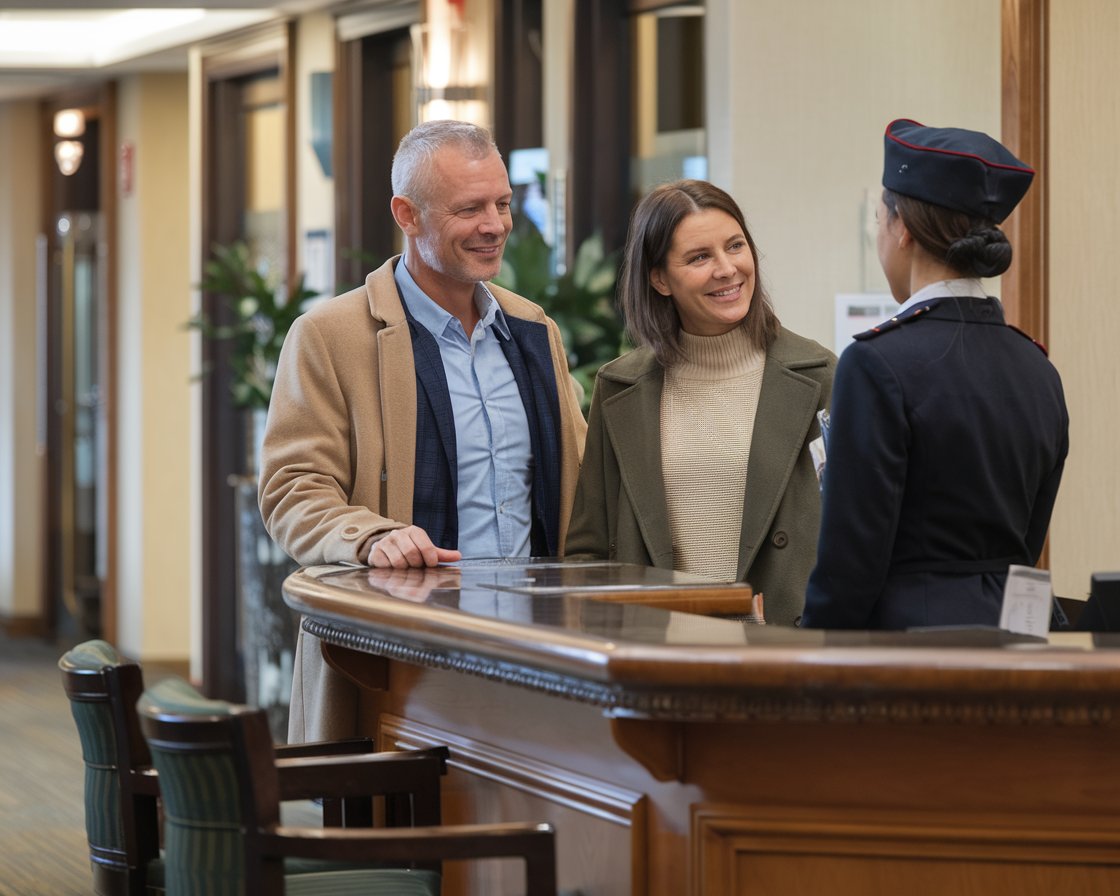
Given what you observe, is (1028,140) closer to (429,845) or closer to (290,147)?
(429,845)

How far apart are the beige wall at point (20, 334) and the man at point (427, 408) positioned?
7.89m

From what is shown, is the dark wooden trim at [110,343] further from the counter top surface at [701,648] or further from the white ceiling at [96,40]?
the counter top surface at [701,648]

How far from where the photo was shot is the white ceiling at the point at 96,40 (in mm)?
8156

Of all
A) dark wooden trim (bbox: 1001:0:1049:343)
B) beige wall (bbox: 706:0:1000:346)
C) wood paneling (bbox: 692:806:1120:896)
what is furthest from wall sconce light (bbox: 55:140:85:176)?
wood paneling (bbox: 692:806:1120:896)

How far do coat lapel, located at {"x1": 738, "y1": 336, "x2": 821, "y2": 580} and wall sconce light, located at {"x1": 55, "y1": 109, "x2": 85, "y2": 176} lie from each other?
26.0ft

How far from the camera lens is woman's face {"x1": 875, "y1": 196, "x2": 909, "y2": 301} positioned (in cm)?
230

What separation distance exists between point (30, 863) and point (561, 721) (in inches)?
144

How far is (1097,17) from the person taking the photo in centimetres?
430

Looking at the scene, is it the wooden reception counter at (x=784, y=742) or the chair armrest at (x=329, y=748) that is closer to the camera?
the wooden reception counter at (x=784, y=742)

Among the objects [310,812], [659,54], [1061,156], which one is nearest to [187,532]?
[310,812]

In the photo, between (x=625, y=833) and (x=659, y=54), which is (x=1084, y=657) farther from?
(x=659, y=54)

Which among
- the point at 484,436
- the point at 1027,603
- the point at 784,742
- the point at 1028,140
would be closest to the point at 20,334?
the point at 1028,140

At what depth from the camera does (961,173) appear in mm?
2238

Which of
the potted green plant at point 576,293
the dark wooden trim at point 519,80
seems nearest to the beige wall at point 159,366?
the dark wooden trim at point 519,80
